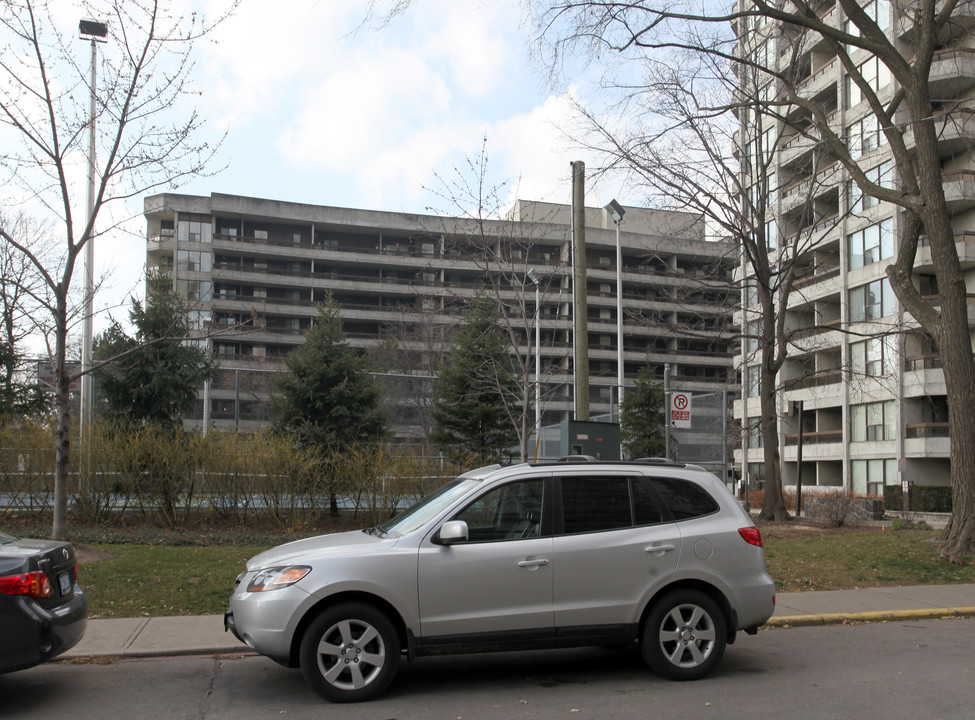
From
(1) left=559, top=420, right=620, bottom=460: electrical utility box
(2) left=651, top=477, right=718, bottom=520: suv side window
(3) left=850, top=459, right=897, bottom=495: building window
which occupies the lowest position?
(3) left=850, top=459, right=897, bottom=495: building window

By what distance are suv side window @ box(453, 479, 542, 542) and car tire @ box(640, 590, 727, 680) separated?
1223 mm

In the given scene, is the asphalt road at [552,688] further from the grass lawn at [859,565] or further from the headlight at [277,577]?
the grass lawn at [859,565]

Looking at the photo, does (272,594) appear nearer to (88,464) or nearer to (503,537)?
(503,537)

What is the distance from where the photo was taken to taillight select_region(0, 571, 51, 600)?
5.98 m

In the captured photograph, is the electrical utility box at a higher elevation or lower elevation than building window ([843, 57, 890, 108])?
lower

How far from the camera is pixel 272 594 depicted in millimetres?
6332

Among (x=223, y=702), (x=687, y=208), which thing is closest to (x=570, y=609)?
(x=223, y=702)

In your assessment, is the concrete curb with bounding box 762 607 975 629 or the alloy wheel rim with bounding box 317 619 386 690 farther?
the concrete curb with bounding box 762 607 975 629

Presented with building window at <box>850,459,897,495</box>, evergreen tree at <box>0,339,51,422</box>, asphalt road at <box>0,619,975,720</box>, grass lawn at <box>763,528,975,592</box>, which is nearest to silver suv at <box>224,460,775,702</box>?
asphalt road at <box>0,619,975,720</box>

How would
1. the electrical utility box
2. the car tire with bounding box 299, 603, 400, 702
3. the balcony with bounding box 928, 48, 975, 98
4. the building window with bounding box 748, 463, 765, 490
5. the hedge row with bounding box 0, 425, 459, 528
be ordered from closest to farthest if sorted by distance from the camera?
the car tire with bounding box 299, 603, 400, 702
the electrical utility box
the hedge row with bounding box 0, 425, 459, 528
the balcony with bounding box 928, 48, 975, 98
the building window with bounding box 748, 463, 765, 490

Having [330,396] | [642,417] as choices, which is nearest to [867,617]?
[330,396]

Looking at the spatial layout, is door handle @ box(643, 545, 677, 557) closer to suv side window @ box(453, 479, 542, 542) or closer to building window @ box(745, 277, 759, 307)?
suv side window @ box(453, 479, 542, 542)

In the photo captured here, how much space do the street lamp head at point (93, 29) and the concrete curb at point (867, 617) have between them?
11926 mm

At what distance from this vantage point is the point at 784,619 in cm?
930
